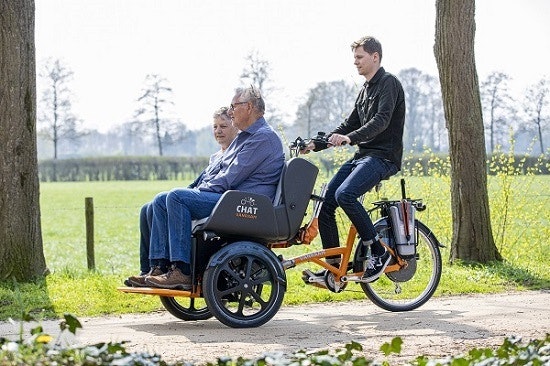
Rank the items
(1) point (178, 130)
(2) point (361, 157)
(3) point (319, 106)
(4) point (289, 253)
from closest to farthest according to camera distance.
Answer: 1. (2) point (361, 157)
2. (4) point (289, 253)
3. (3) point (319, 106)
4. (1) point (178, 130)

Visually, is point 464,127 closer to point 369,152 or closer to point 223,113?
point 369,152

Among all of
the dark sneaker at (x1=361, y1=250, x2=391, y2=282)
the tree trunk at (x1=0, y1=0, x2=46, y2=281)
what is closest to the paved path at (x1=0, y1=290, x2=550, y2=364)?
the dark sneaker at (x1=361, y1=250, x2=391, y2=282)

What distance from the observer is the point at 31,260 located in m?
9.99

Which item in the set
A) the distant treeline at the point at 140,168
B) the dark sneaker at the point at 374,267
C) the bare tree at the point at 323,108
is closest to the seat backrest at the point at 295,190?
the dark sneaker at the point at 374,267

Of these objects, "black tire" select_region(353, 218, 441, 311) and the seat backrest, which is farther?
"black tire" select_region(353, 218, 441, 311)

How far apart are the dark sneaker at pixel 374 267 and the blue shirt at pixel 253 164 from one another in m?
1.18

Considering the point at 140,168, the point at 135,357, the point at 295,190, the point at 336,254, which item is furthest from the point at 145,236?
the point at 140,168

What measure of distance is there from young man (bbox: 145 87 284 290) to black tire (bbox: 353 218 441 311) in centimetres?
130

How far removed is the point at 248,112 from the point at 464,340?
232cm

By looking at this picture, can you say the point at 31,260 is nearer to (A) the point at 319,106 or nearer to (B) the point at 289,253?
(B) the point at 289,253

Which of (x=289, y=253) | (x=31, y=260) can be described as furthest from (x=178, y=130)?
(x=31, y=260)

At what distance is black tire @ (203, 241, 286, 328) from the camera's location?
721 cm

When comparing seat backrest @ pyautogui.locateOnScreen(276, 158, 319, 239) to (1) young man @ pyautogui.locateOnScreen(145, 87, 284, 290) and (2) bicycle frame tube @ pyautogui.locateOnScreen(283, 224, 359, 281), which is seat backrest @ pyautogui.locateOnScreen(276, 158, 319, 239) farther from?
(2) bicycle frame tube @ pyautogui.locateOnScreen(283, 224, 359, 281)

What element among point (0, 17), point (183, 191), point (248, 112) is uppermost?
point (0, 17)
